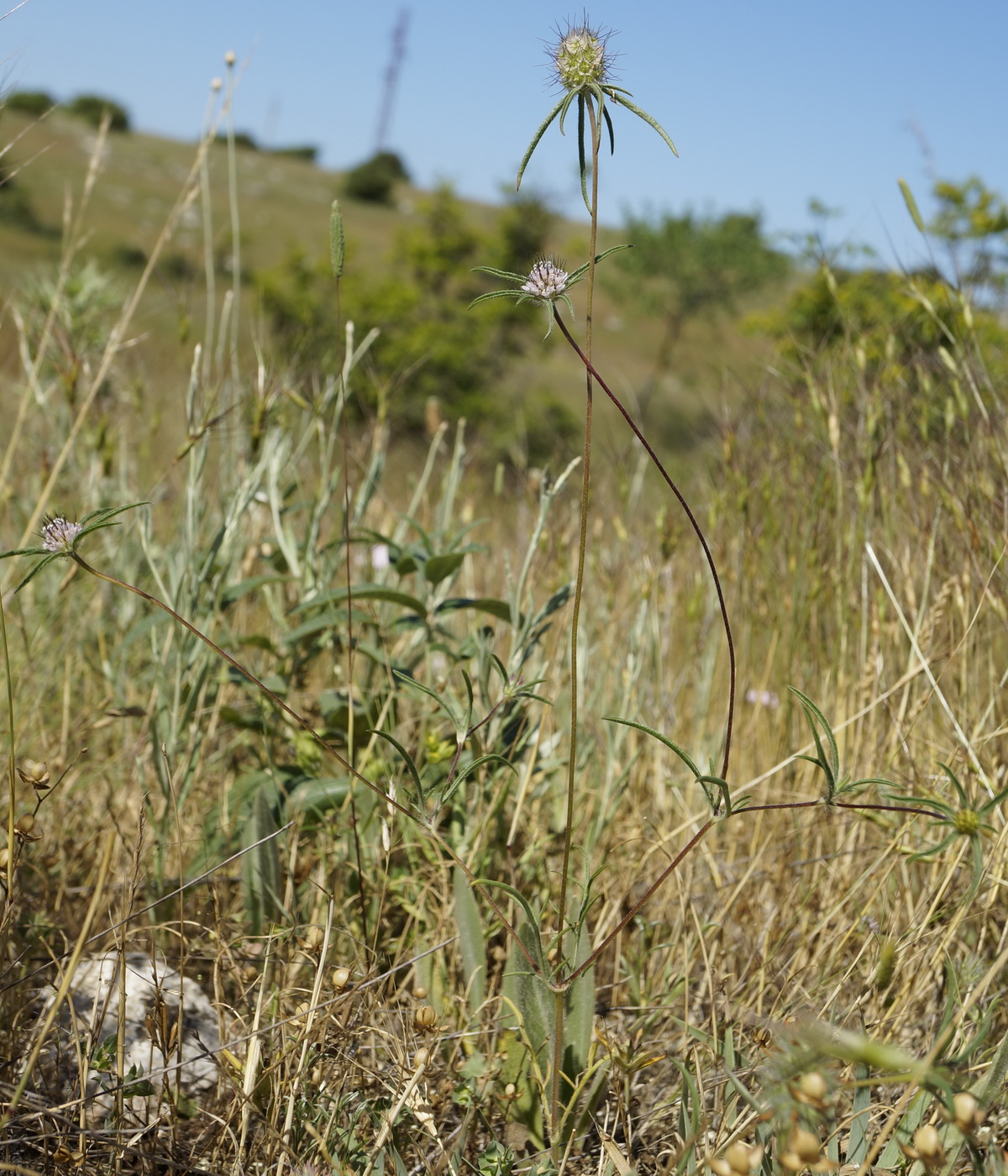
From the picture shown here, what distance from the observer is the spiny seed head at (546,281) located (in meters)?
0.73

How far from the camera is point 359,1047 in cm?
98

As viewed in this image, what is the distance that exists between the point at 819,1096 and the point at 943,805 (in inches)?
10.7

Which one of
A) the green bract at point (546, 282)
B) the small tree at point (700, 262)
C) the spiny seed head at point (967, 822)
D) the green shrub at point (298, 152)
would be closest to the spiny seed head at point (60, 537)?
the green bract at point (546, 282)

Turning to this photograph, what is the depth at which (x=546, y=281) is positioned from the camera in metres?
0.74

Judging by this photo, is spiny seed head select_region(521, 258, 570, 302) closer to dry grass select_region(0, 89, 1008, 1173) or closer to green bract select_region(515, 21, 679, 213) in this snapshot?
green bract select_region(515, 21, 679, 213)

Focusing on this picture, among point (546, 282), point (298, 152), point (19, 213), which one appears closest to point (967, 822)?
point (546, 282)

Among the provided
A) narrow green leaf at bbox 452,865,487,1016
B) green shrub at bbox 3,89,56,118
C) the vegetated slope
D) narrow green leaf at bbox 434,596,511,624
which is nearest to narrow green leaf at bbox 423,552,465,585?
narrow green leaf at bbox 434,596,511,624

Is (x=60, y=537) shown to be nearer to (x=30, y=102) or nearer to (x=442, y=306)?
(x=442, y=306)

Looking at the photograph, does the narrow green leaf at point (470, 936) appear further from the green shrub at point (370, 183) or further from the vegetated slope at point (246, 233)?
the green shrub at point (370, 183)

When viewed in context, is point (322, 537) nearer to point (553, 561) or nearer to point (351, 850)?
point (553, 561)

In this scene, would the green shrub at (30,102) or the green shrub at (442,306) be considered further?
the green shrub at (30,102)

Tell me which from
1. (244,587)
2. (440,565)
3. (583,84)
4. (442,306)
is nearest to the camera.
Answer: (583,84)

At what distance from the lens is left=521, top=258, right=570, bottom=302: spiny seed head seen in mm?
729

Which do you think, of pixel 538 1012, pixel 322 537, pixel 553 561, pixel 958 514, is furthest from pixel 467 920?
pixel 322 537
